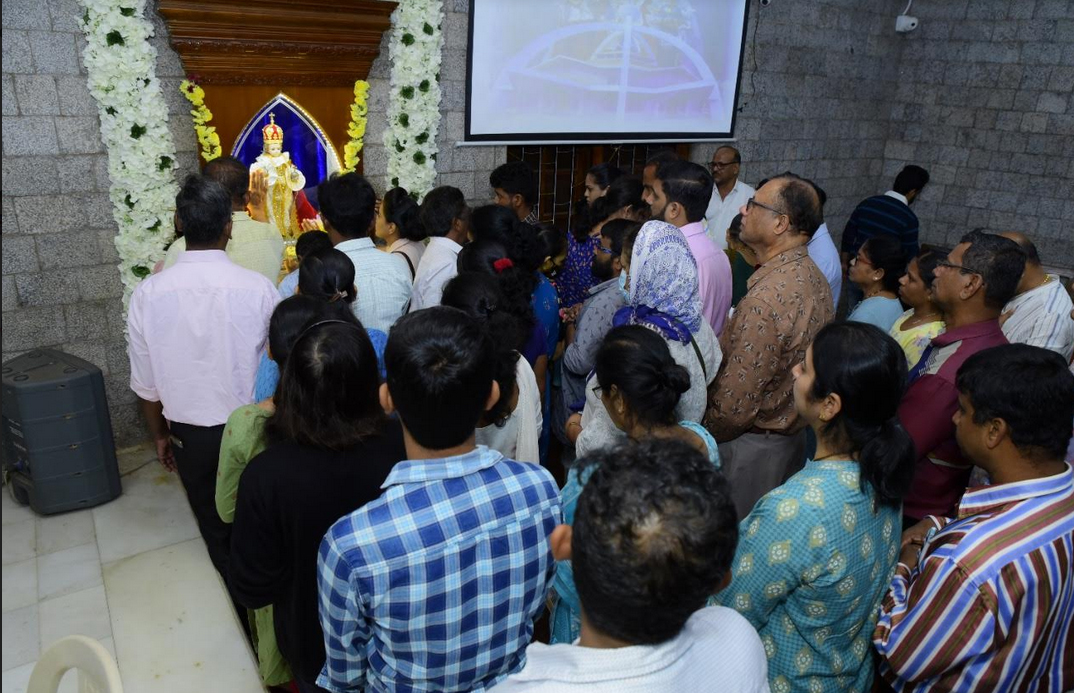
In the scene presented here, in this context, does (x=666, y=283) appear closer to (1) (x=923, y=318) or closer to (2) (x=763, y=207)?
(2) (x=763, y=207)

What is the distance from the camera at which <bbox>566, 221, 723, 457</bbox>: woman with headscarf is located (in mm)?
2180

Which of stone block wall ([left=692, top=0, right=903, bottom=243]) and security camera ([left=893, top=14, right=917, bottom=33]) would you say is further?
security camera ([left=893, top=14, right=917, bottom=33])

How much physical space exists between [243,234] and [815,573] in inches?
106

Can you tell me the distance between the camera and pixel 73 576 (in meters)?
2.73

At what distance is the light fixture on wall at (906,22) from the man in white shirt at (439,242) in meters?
5.84

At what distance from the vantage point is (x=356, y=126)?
411 cm

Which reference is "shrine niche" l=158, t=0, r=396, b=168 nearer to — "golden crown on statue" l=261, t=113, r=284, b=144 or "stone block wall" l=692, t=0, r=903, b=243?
"golden crown on statue" l=261, t=113, r=284, b=144

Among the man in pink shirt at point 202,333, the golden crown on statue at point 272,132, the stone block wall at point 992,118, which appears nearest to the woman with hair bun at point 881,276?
the man in pink shirt at point 202,333

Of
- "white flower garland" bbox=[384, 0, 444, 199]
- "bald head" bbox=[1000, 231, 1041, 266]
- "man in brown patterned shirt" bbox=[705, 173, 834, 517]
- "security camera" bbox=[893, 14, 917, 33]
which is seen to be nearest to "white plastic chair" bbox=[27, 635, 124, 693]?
"man in brown patterned shirt" bbox=[705, 173, 834, 517]

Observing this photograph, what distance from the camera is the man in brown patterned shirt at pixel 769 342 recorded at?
2346 millimetres

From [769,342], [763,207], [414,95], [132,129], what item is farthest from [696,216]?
[132,129]

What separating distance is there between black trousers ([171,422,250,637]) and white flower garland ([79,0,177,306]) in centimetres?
142

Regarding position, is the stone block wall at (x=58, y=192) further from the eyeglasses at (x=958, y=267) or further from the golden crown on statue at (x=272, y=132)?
the eyeglasses at (x=958, y=267)

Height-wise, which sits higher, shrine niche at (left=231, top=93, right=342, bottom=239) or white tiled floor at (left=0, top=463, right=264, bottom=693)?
shrine niche at (left=231, top=93, right=342, bottom=239)
